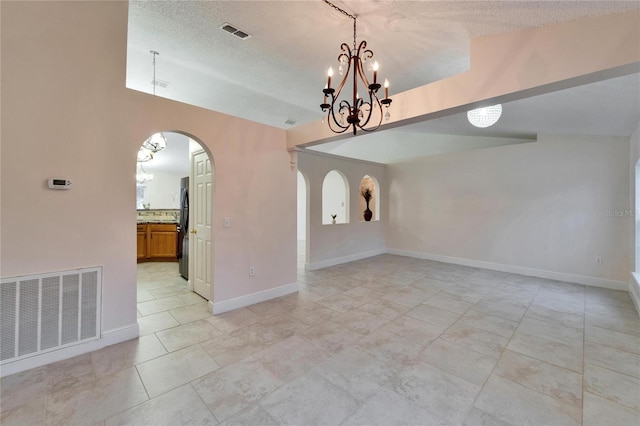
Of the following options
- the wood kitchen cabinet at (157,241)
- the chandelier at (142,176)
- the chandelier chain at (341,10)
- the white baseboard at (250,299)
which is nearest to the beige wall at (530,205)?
the white baseboard at (250,299)

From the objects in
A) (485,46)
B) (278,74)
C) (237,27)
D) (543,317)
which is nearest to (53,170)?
(237,27)

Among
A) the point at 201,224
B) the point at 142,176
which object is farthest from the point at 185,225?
the point at 142,176

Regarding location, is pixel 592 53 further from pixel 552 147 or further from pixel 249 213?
pixel 552 147

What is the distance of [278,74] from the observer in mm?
3646

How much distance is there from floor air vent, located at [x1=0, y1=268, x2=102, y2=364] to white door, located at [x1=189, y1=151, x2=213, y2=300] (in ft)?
4.14

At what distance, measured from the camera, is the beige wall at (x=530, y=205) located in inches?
174

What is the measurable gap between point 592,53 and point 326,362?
307cm

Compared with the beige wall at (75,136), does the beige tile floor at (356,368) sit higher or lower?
lower

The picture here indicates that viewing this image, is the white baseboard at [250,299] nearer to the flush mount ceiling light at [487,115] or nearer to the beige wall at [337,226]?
the beige wall at [337,226]

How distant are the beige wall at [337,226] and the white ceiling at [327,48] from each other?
52.7 inches

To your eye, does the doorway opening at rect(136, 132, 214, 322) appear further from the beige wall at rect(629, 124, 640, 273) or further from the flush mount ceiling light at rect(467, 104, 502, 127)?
the beige wall at rect(629, 124, 640, 273)

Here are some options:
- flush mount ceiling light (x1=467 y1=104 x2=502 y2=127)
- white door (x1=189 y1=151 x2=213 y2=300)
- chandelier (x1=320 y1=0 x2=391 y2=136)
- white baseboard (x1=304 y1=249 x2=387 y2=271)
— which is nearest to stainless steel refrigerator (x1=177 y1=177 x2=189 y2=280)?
white door (x1=189 y1=151 x2=213 y2=300)

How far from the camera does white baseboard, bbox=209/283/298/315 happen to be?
3297 millimetres

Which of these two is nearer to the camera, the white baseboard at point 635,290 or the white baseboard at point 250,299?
the white baseboard at point 250,299
